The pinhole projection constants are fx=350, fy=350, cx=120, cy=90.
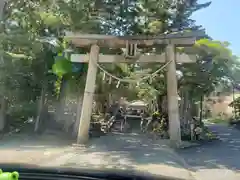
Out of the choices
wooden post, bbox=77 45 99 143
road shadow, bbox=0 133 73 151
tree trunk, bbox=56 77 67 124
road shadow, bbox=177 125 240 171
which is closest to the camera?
road shadow, bbox=177 125 240 171

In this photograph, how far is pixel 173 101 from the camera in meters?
9.88

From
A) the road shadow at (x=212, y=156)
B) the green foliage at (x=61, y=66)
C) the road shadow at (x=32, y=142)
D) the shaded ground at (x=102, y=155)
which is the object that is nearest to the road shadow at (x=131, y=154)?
the shaded ground at (x=102, y=155)

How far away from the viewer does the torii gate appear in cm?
988

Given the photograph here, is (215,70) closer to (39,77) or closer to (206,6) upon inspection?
(206,6)

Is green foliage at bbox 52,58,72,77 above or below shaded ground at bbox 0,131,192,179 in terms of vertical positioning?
above

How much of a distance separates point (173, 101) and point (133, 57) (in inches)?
66.8

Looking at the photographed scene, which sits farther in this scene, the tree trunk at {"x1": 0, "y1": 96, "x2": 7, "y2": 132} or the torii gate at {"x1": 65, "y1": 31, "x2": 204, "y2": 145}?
the tree trunk at {"x1": 0, "y1": 96, "x2": 7, "y2": 132}

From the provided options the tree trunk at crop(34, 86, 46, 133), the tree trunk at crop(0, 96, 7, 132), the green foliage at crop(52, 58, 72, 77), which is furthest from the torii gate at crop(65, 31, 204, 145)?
the tree trunk at crop(0, 96, 7, 132)

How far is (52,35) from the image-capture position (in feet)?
43.0

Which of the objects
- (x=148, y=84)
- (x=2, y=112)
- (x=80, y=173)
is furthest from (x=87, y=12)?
(x=80, y=173)

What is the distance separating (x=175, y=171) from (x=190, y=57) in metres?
4.52

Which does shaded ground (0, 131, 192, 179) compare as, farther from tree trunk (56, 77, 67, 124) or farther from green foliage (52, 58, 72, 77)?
tree trunk (56, 77, 67, 124)

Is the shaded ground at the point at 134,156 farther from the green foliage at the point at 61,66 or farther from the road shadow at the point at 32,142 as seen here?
the green foliage at the point at 61,66

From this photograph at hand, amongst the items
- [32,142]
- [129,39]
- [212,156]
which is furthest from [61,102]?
[212,156]
